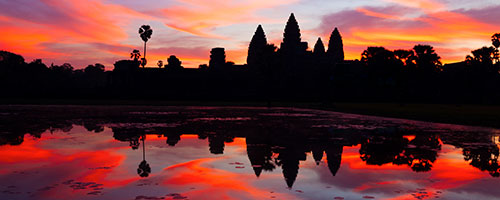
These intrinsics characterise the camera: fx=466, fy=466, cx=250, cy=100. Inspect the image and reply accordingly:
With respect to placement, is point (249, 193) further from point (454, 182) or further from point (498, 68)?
point (498, 68)

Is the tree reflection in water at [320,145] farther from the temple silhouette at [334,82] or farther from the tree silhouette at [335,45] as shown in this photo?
the tree silhouette at [335,45]

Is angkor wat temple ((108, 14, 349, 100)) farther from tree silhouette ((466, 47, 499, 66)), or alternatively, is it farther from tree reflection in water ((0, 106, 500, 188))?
tree reflection in water ((0, 106, 500, 188))

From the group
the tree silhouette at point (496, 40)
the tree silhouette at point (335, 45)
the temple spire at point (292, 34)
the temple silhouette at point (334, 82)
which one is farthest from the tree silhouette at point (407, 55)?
the tree silhouette at point (335, 45)

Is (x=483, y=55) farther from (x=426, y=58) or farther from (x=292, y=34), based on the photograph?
(x=292, y=34)

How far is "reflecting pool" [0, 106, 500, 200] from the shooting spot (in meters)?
7.93

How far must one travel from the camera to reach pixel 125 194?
24.8 ft

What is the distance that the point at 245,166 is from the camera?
1085cm

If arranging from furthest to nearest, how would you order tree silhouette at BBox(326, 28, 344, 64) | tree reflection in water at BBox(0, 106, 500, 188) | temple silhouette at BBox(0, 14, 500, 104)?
tree silhouette at BBox(326, 28, 344, 64), temple silhouette at BBox(0, 14, 500, 104), tree reflection in water at BBox(0, 106, 500, 188)

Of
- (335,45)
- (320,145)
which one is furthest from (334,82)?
(335,45)

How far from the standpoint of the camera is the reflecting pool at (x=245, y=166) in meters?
7.93

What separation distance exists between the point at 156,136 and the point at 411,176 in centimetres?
1041

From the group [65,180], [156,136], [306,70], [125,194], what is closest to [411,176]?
[125,194]

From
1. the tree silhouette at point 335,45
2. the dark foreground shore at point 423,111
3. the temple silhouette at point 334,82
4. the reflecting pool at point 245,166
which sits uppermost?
the tree silhouette at point 335,45

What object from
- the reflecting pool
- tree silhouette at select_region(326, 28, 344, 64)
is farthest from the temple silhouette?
the reflecting pool
